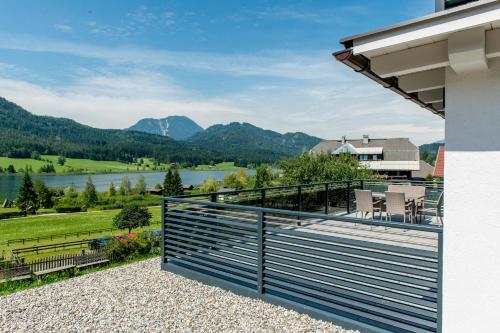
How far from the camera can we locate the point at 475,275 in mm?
2975

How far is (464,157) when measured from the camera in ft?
9.92

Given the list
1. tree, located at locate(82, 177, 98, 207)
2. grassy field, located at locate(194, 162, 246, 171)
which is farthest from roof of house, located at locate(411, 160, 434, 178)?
grassy field, located at locate(194, 162, 246, 171)

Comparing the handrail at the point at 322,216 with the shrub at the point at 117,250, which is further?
the shrub at the point at 117,250

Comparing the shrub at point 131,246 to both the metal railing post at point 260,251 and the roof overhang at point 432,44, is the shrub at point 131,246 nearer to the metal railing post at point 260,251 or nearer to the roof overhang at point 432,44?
the metal railing post at point 260,251

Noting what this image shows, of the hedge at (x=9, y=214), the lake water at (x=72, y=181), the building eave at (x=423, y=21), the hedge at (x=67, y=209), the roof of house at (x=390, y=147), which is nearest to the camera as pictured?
the building eave at (x=423, y=21)

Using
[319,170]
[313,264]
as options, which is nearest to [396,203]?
[313,264]

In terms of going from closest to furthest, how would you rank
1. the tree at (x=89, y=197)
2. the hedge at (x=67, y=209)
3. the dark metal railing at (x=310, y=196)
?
the dark metal railing at (x=310, y=196)
the hedge at (x=67, y=209)
the tree at (x=89, y=197)

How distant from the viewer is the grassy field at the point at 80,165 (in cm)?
12299

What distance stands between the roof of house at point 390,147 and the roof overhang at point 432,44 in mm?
46693

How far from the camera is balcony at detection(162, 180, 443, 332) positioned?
133 inches

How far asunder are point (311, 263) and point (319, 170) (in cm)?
1439

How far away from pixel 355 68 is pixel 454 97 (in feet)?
3.15

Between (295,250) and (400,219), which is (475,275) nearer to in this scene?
(295,250)

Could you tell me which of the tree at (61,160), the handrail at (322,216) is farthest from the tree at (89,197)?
the handrail at (322,216)
